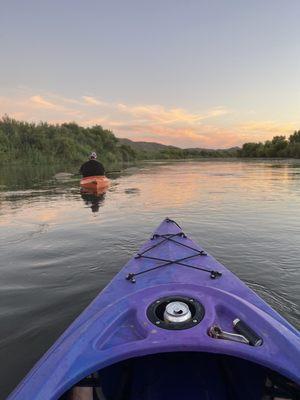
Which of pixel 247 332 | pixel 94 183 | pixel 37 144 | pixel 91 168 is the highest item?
pixel 37 144

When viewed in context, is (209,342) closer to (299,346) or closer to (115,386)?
(299,346)

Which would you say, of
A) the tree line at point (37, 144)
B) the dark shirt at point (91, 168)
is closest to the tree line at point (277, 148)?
the tree line at point (37, 144)

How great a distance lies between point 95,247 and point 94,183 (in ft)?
30.6

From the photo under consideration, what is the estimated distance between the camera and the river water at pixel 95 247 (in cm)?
463

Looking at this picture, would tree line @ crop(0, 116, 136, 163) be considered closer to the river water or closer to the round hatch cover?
the river water

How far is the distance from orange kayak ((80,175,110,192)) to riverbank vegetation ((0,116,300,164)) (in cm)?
2713

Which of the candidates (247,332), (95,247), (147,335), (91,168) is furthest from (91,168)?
(247,332)

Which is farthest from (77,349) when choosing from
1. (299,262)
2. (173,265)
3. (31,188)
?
(31,188)

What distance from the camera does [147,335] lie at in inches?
104

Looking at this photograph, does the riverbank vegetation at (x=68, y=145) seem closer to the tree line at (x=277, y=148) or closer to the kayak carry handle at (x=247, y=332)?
the tree line at (x=277, y=148)

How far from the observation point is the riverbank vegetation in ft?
144

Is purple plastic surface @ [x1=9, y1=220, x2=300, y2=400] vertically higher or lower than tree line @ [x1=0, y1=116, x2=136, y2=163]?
lower

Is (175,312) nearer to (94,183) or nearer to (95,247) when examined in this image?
(95,247)

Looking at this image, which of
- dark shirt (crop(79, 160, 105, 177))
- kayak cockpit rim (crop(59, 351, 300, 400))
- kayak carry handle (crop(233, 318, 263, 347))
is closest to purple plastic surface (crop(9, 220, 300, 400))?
kayak carry handle (crop(233, 318, 263, 347))
